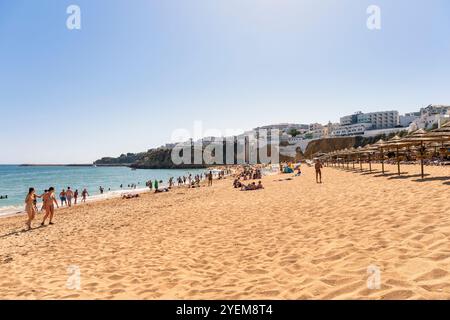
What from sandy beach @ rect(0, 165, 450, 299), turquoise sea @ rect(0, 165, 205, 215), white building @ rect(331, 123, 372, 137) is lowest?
turquoise sea @ rect(0, 165, 205, 215)

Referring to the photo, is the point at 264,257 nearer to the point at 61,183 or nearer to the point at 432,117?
the point at 61,183

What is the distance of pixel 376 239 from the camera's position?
4914 mm

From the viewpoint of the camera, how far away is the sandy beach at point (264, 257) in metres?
3.56

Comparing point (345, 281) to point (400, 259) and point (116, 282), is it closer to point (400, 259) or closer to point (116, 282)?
point (400, 259)

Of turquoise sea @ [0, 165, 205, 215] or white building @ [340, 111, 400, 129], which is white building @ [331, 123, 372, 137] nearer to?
white building @ [340, 111, 400, 129]

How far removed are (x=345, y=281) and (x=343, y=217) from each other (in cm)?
372

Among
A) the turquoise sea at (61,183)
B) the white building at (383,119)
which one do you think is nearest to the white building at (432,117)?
the white building at (383,119)

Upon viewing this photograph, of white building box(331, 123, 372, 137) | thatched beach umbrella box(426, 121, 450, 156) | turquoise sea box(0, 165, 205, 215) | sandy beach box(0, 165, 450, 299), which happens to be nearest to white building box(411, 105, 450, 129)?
white building box(331, 123, 372, 137)

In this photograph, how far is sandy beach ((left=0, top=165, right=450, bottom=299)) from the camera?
3561 millimetres

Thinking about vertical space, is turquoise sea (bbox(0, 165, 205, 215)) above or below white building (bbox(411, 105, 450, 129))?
below

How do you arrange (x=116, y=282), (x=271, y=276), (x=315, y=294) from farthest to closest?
1. (x=116, y=282)
2. (x=271, y=276)
3. (x=315, y=294)

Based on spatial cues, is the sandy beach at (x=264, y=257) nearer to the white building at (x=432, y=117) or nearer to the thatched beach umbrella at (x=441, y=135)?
the thatched beach umbrella at (x=441, y=135)

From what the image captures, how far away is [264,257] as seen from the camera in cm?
515
